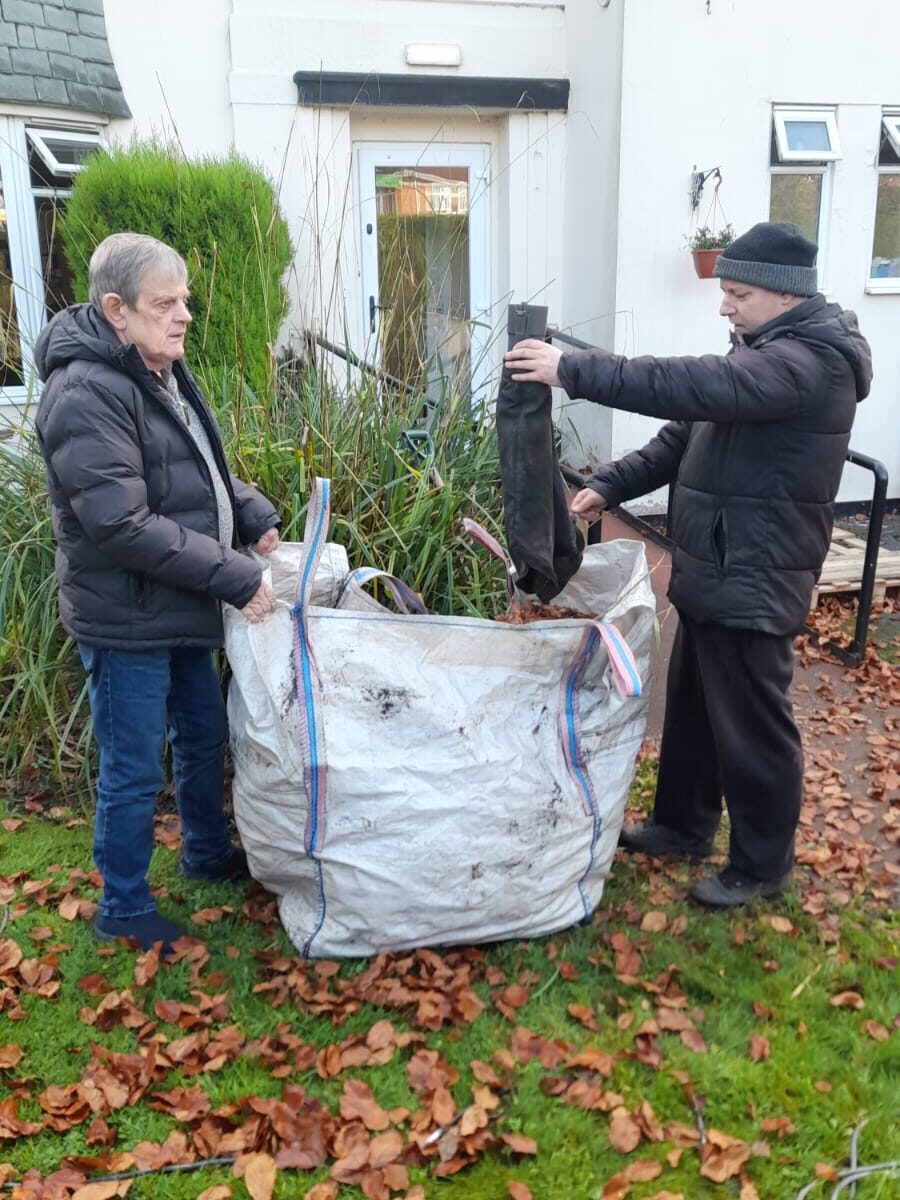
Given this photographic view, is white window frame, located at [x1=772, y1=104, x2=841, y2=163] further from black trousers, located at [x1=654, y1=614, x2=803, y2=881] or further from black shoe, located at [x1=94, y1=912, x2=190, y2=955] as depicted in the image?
black shoe, located at [x1=94, y1=912, x2=190, y2=955]

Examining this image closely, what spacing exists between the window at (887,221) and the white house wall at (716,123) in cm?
17

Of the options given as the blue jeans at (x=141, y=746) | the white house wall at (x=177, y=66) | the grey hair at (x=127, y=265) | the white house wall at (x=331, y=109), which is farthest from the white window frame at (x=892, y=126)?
the blue jeans at (x=141, y=746)

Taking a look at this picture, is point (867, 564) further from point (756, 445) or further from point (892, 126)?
point (892, 126)

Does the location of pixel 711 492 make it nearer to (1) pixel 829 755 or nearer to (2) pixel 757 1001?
(2) pixel 757 1001

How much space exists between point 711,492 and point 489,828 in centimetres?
107

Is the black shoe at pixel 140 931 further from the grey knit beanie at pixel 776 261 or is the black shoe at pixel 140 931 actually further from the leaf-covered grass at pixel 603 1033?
the grey knit beanie at pixel 776 261

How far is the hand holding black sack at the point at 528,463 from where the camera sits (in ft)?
8.43

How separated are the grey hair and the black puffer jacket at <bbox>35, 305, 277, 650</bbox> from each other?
0.09 m

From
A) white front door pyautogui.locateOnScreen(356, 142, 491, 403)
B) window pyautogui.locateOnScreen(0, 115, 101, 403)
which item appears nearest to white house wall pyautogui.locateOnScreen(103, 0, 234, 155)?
window pyautogui.locateOnScreen(0, 115, 101, 403)

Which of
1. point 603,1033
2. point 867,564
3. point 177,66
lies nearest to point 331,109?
point 177,66

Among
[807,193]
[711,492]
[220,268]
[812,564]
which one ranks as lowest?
[812,564]

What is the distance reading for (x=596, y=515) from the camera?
323 cm

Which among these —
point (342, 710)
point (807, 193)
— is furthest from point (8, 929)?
point (807, 193)

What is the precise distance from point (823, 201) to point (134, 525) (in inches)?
255
